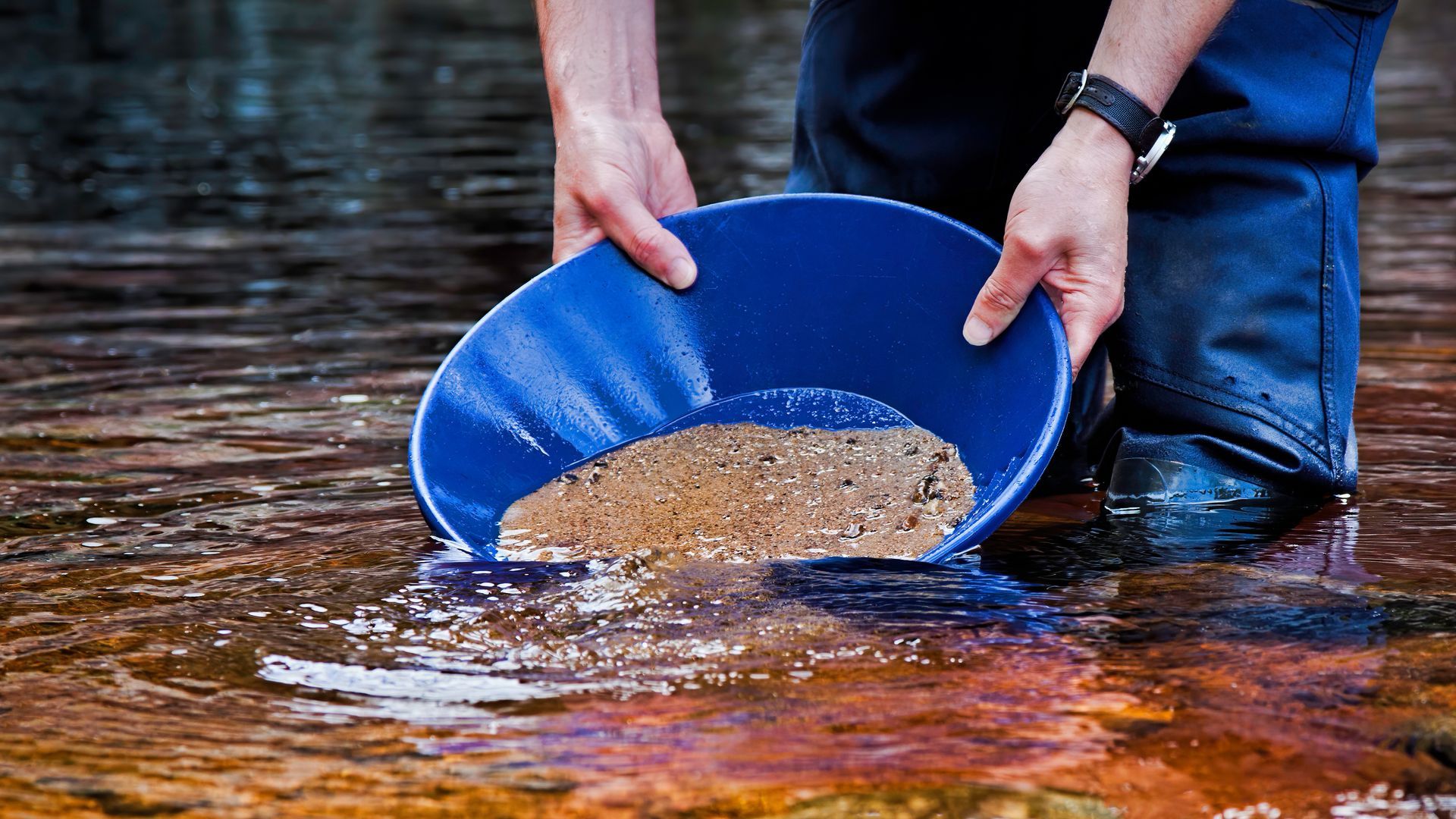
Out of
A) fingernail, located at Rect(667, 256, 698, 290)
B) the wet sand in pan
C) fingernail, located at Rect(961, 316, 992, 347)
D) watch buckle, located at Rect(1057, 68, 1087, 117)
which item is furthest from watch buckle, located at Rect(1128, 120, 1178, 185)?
fingernail, located at Rect(667, 256, 698, 290)

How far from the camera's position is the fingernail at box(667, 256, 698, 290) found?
2145mm

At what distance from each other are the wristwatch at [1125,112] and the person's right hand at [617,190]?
23.8 inches

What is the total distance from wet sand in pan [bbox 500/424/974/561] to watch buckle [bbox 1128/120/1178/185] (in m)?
0.44

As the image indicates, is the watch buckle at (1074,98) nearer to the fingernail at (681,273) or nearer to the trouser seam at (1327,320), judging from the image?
the trouser seam at (1327,320)

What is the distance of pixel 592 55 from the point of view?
7.06ft

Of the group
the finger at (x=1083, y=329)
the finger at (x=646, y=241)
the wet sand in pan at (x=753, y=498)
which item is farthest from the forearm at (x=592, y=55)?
the finger at (x=1083, y=329)

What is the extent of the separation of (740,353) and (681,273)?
0.55 feet

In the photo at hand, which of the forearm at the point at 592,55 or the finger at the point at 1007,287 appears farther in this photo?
the forearm at the point at 592,55

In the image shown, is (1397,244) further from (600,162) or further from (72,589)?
(72,589)

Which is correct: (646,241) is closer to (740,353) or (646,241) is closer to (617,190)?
(617,190)

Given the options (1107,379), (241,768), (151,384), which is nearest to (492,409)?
(241,768)

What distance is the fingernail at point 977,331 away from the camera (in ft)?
6.22

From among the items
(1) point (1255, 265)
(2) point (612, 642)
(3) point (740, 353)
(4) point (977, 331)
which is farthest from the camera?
(3) point (740, 353)

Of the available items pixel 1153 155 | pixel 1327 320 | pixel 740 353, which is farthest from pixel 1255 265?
pixel 740 353
